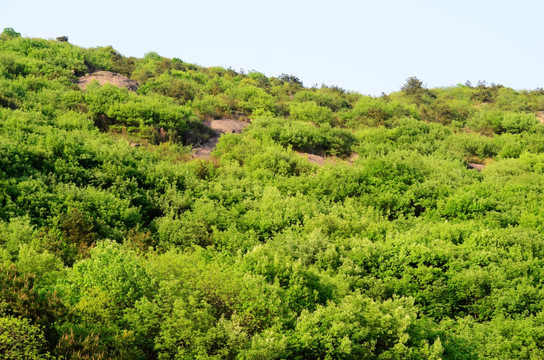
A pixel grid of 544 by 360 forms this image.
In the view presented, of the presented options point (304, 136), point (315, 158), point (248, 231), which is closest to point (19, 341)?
point (248, 231)

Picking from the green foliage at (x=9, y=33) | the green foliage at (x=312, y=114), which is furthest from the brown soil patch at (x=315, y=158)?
the green foliage at (x=9, y=33)

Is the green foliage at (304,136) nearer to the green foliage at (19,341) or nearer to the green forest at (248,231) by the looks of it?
the green forest at (248,231)

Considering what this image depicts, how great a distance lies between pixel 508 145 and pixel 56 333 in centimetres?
3834

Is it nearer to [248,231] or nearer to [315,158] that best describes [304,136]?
[315,158]

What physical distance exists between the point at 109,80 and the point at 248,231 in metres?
27.4

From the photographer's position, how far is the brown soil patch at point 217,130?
114ft

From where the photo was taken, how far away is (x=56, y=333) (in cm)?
1127

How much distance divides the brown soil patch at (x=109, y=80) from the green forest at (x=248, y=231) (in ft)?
3.81

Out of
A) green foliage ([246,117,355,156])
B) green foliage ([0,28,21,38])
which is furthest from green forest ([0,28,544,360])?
green foliage ([0,28,21,38])

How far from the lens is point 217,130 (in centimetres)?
3944

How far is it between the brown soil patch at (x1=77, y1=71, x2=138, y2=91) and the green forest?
1.16 meters

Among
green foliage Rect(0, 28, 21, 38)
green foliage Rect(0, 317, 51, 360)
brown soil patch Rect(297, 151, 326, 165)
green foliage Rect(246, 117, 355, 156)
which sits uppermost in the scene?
green foliage Rect(0, 28, 21, 38)

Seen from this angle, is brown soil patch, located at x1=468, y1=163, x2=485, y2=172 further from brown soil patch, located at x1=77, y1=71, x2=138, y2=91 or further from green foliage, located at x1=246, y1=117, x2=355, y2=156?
brown soil patch, located at x1=77, y1=71, x2=138, y2=91

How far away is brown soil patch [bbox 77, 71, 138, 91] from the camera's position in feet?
139
